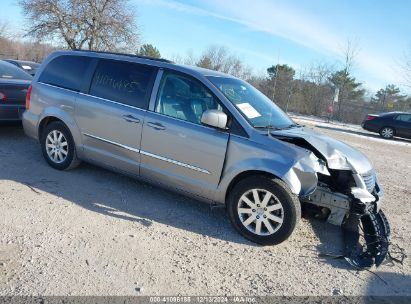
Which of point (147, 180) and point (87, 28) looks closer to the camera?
point (147, 180)

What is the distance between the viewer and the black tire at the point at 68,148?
5.41m

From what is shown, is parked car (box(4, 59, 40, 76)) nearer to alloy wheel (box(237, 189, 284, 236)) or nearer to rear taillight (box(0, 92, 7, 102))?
rear taillight (box(0, 92, 7, 102))

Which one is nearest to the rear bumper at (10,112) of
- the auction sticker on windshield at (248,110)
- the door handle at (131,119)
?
the door handle at (131,119)

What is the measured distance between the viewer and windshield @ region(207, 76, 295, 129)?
4.41 m

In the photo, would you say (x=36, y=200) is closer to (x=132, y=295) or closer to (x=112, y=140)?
(x=112, y=140)

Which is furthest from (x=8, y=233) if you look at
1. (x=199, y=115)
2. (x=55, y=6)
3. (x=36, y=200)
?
(x=55, y=6)

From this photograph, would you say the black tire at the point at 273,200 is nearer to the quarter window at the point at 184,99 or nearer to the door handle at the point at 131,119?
the quarter window at the point at 184,99

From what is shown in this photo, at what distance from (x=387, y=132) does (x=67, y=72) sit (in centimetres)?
1725

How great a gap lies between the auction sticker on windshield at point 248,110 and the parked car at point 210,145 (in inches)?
0.8

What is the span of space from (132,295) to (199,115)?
2172 mm

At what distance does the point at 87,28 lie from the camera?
31.6 m

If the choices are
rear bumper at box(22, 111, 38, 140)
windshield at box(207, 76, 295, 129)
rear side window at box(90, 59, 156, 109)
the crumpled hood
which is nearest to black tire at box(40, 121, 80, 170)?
rear bumper at box(22, 111, 38, 140)

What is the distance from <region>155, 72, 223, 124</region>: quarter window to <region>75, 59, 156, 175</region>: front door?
213mm

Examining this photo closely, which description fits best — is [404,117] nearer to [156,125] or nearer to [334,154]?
[334,154]
